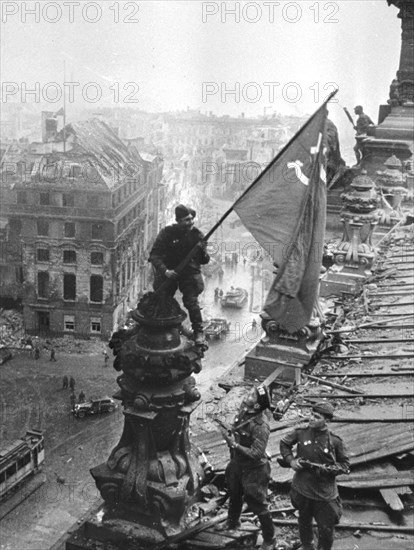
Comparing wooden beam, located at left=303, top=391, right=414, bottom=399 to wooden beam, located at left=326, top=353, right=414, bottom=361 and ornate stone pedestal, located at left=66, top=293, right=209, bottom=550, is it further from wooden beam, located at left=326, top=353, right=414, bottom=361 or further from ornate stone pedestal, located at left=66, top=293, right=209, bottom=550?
ornate stone pedestal, located at left=66, top=293, right=209, bottom=550

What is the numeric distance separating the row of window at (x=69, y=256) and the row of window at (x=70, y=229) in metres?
1.16

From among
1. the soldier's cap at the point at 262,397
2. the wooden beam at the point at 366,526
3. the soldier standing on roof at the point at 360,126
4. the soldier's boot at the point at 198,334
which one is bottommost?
the wooden beam at the point at 366,526

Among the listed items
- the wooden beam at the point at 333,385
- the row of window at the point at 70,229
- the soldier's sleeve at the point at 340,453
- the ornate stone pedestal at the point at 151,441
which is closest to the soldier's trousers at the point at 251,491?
the ornate stone pedestal at the point at 151,441

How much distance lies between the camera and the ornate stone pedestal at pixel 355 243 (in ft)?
64.6

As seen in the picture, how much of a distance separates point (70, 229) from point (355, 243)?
32052 millimetres

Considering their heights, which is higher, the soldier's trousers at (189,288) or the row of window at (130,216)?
the soldier's trousers at (189,288)

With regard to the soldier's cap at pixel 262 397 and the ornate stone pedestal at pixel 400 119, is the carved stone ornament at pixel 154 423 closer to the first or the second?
the soldier's cap at pixel 262 397

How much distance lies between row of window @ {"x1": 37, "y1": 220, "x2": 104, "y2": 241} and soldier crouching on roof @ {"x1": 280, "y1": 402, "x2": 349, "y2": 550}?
4268cm

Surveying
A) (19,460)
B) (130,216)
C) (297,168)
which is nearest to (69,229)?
(130,216)

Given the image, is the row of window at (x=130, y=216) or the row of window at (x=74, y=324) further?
the row of window at (x=74, y=324)

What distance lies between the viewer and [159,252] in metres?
7.12

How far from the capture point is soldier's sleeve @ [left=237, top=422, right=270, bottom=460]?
22.6ft

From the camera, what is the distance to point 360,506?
26.1 feet

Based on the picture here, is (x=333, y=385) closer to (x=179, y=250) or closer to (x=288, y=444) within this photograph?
(x=288, y=444)
